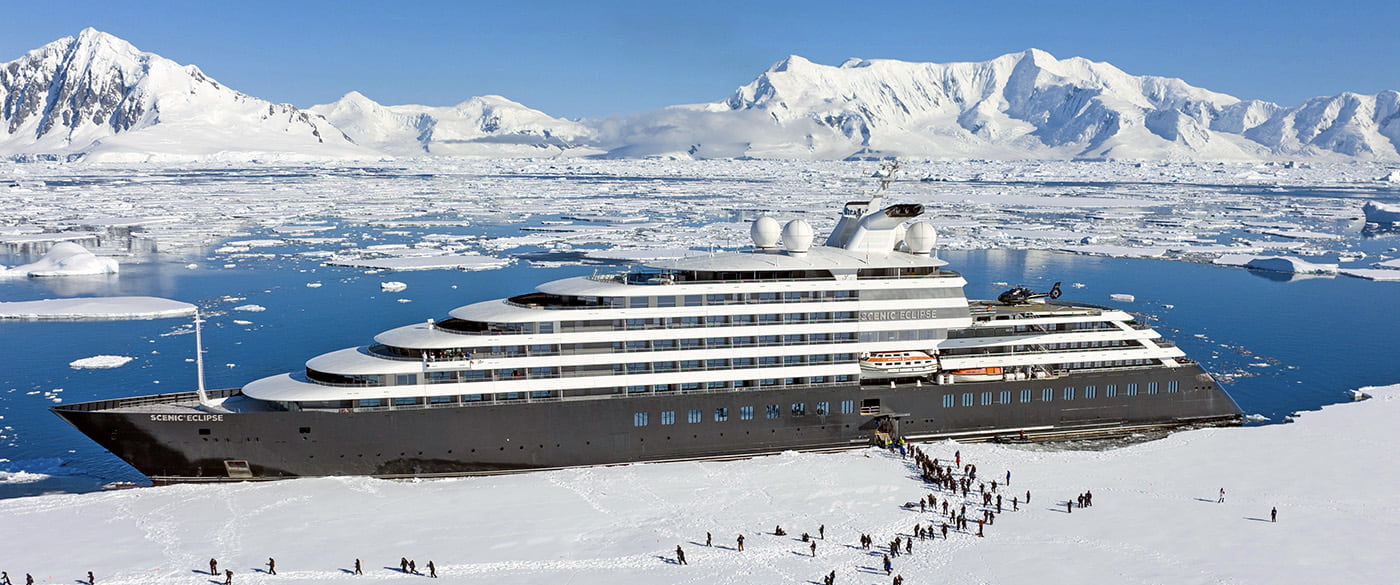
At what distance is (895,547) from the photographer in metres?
23.7

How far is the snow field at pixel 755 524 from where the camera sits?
74.3 ft

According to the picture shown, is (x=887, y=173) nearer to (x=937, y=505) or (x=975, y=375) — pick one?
(x=975, y=375)

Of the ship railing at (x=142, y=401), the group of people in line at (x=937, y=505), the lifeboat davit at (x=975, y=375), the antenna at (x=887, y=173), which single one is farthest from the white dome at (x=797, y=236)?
the ship railing at (x=142, y=401)

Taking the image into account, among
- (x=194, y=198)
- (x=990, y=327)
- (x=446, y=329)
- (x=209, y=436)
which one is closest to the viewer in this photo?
(x=209, y=436)

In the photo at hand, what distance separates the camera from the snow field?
22656 millimetres

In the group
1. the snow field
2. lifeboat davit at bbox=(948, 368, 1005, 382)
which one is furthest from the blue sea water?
lifeboat davit at bbox=(948, 368, 1005, 382)

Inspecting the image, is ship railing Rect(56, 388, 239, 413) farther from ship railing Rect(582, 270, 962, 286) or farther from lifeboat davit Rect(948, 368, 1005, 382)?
lifeboat davit Rect(948, 368, 1005, 382)

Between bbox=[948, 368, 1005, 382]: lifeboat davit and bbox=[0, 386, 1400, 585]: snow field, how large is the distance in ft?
8.61

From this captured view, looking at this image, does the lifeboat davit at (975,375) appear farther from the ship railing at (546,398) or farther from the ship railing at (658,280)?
the ship railing at (658,280)

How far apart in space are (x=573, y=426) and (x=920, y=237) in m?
14.2

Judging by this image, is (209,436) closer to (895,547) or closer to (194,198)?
(895,547)

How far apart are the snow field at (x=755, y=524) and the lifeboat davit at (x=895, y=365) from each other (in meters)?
2.78

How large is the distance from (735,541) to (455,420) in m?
9.66

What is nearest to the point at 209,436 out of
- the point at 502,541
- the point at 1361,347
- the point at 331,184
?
the point at 502,541
